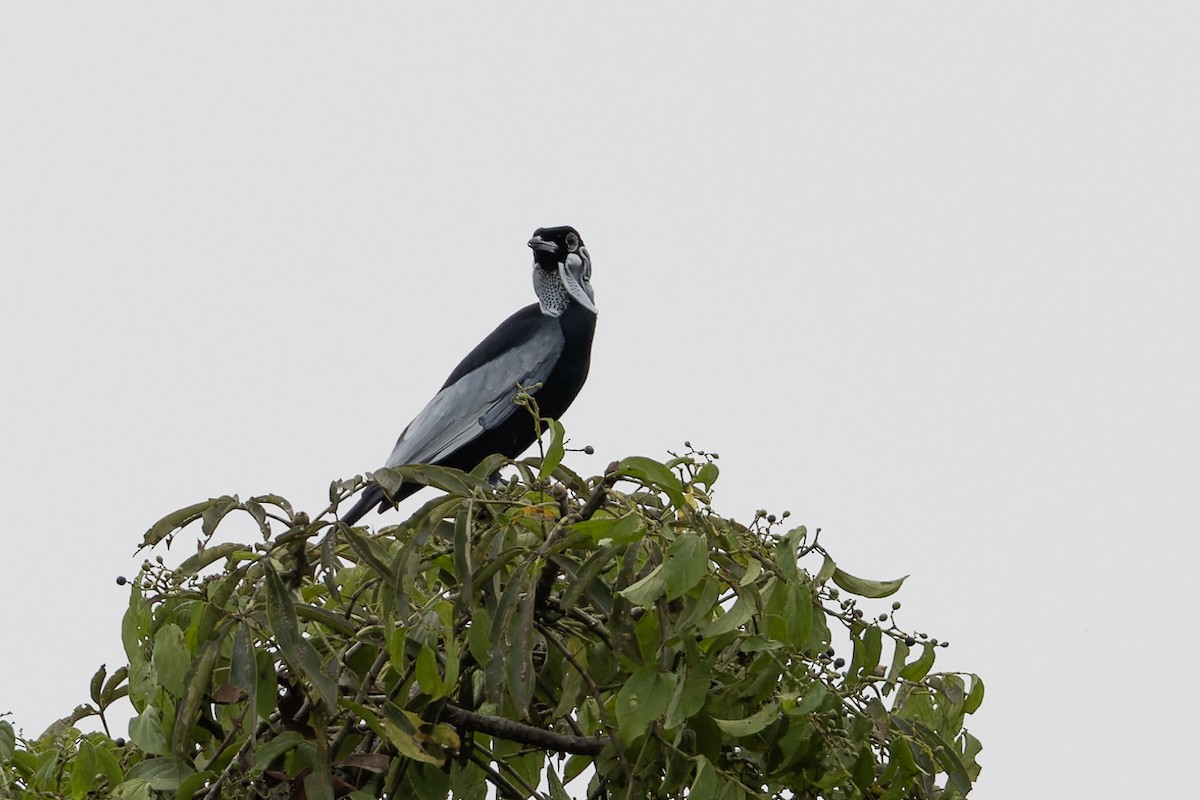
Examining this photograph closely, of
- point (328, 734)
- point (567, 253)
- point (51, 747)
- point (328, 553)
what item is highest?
point (567, 253)

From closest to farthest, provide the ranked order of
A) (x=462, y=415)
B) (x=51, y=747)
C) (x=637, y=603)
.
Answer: (x=637, y=603), (x=51, y=747), (x=462, y=415)

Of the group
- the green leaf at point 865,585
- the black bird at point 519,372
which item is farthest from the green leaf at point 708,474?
the black bird at point 519,372

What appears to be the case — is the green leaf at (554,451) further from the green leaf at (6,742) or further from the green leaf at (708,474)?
the green leaf at (6,742)

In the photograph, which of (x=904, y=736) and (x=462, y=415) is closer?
(x=904, y=736)

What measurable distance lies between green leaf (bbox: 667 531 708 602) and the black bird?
6.79ft

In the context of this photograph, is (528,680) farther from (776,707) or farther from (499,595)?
(776,707)

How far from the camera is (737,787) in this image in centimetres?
147

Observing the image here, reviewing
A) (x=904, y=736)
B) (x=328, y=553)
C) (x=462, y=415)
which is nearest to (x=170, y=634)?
(x=328, y=553)

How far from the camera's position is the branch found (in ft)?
4.98

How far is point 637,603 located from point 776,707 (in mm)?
209

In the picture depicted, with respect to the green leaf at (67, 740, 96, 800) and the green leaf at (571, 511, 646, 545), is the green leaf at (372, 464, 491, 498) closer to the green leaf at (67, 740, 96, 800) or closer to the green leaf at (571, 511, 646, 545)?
the green leaf at (571, 511, 646, 545)

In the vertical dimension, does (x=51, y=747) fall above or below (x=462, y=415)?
below

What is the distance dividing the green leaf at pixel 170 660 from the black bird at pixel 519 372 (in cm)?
193

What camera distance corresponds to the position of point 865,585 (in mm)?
1541
